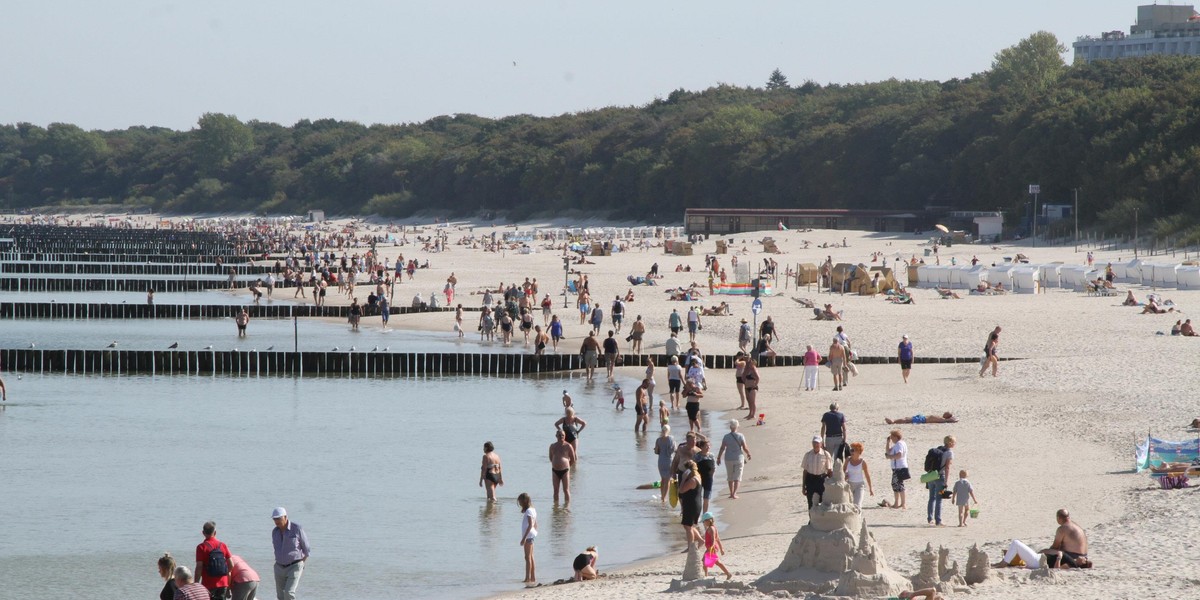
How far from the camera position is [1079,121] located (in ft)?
254

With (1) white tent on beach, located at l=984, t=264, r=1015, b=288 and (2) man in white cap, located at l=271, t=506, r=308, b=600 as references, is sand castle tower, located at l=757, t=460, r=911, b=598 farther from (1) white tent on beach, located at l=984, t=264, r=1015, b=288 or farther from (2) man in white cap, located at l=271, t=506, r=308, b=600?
(1) white tent on beach, located at l=984, t=264, r=1015, b=288

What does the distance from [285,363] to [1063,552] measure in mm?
26244

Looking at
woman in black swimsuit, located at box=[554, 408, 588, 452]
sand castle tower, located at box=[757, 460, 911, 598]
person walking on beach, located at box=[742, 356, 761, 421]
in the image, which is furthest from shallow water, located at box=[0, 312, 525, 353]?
sand castle tower, located at box=[757, 460, 911, 598]

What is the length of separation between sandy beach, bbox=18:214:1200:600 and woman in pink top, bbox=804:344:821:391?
19.0 inches

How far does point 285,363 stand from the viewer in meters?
36.2

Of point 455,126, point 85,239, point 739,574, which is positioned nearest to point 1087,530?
point 739,574

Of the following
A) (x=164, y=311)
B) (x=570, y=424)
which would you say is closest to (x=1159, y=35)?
(x=164, y=311)

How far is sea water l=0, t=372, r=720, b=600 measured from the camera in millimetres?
16719

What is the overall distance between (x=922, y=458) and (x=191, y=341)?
2970 centimetres

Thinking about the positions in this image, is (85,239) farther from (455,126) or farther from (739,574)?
(739,574)

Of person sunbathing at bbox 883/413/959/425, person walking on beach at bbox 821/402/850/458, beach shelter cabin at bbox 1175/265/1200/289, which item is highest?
beach shelter cabin at bbox 1175/265/1200/289

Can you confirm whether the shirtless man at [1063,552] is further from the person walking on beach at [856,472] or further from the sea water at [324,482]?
the sea water at [324,482]

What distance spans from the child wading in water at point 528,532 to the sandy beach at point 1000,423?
0.24 meters

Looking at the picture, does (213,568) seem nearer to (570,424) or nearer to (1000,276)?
(570,424)
